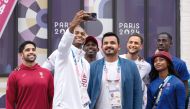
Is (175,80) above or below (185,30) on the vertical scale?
below

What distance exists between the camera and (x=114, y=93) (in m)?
6.14

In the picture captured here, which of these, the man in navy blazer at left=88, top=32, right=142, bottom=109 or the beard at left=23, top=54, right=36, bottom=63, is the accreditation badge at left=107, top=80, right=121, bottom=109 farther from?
the beard at left=23, top=54, right=36, bottom=63

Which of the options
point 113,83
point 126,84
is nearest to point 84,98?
point 113,83

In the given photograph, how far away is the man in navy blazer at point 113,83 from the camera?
6137 millimetres

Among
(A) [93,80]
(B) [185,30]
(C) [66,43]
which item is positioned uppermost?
(B) [185,30]

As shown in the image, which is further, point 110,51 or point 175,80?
point 175,80

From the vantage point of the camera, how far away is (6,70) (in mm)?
10172

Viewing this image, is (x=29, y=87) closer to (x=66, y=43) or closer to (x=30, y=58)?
(x=30, y=58)

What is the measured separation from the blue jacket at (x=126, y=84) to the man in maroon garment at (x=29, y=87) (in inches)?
36.5

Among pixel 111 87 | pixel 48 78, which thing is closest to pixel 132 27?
pixel 48 78

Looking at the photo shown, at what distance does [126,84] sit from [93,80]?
0.41m

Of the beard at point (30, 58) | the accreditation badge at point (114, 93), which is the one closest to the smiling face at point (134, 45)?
the accreditation badge at point (114, 93)

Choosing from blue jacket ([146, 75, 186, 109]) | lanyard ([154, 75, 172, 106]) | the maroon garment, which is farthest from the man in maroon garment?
blue jacket ([146, 75, 186, 109])

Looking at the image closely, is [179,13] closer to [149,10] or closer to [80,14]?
[149,10]
